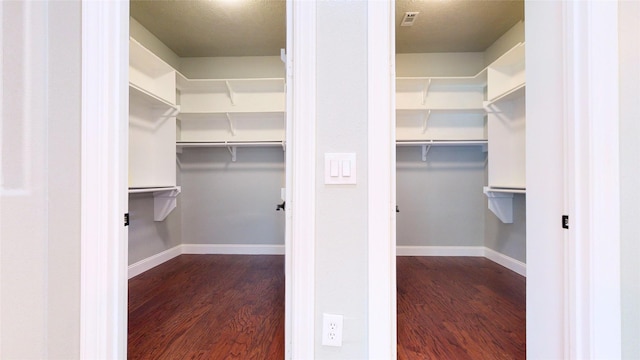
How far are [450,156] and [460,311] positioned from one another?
6.77 ft

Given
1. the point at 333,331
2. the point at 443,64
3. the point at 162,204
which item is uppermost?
the point at 443,64

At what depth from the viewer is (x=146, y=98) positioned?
2.79 m

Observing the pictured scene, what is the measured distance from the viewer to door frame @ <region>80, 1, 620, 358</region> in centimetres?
111

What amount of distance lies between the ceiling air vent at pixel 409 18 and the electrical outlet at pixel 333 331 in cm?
276

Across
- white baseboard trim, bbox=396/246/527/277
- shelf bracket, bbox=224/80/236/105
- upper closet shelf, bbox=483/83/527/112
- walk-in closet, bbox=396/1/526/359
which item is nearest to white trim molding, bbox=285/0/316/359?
walk-in closet, bbox=396/1/526/359

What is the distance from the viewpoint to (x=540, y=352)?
127cm

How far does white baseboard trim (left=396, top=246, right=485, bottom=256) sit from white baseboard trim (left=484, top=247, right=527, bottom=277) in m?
0.13

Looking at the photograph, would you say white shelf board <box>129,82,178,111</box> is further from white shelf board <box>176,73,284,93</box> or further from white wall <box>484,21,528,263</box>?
white wall <box>484,21,528,263</box>

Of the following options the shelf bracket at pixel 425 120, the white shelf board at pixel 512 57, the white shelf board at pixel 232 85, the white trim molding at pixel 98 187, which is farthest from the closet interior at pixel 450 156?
the white trim molding at pixel 98 187

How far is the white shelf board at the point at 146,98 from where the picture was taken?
2.58 meters

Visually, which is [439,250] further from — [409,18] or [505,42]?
[409,18]

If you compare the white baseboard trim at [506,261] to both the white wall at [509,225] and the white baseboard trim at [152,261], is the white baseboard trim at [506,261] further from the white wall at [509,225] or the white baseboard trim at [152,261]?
the white baseboard trim at [152,261]

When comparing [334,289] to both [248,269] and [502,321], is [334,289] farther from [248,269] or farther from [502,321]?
[248,269]

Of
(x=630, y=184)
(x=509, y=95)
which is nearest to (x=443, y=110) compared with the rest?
(x=509, y=95)
